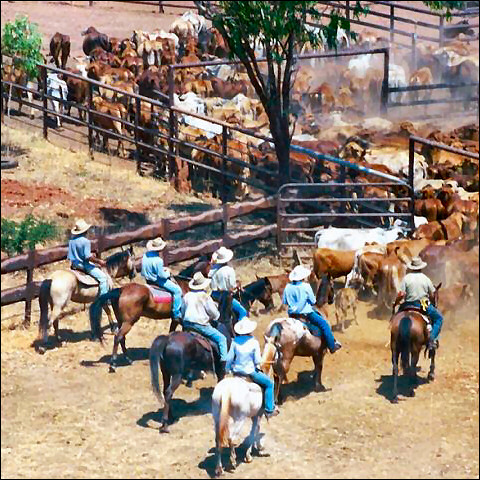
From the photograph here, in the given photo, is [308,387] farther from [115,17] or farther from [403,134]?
[115,17]

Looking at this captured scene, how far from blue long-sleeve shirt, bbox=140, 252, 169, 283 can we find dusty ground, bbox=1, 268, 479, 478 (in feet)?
3.44

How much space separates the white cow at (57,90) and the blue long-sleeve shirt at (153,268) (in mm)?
11729

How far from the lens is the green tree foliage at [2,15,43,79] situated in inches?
927

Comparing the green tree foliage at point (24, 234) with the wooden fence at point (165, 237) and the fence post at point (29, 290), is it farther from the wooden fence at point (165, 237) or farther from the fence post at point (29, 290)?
the fence post at point (29, 290)

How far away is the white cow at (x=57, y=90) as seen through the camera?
996 inches

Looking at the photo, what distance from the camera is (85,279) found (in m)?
14.4

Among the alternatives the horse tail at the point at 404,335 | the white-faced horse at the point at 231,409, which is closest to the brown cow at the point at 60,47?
the horse tail at the point at 404,335

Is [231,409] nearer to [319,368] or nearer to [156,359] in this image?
[156,359]

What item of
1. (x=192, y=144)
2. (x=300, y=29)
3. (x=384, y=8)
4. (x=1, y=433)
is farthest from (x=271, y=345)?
(x=384, y=8)

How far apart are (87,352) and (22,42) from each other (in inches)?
434

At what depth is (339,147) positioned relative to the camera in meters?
23.6

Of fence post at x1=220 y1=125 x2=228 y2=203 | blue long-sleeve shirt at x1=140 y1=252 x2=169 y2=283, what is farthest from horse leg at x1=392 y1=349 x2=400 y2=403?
fence post at x1=220 y1=125 x2=228 y2=203

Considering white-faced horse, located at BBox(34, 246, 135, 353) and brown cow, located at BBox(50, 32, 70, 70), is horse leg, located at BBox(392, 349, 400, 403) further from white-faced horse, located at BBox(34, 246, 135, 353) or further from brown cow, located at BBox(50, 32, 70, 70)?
brown cow, located at BBox(50, 32, 70, 70)

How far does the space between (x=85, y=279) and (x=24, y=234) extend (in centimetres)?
362
